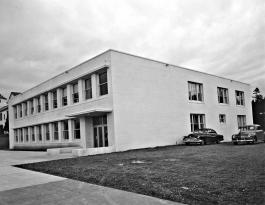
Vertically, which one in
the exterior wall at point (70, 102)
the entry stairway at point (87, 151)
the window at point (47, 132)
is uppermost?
the exterior wall at point (70, 102)

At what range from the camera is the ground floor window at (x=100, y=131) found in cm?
2229

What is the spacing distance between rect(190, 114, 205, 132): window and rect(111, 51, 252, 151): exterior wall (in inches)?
20.7

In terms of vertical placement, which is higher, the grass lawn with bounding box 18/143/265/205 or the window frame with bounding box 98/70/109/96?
the window frame with bounding box 98/70/109/96

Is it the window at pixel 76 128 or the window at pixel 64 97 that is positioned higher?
the window at pixel 64 97

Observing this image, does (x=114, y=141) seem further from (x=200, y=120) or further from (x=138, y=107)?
(x=200, y=120)

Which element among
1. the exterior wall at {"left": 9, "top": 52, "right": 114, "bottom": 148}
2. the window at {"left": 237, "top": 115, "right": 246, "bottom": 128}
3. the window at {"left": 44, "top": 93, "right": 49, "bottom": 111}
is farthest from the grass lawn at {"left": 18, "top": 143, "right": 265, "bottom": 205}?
the window at {"left": 237, "top": 115, "right": 246, "bottom": 128}

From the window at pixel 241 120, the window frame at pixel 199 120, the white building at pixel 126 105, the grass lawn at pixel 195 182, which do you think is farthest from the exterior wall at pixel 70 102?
the window at pixel 241 120

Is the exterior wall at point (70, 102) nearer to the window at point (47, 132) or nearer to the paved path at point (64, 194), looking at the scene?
the window at point (47, 132)

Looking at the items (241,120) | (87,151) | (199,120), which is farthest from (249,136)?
(241,120)

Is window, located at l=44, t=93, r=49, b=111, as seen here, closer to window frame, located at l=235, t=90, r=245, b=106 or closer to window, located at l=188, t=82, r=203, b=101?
window, located at l=188, t=82, r=203, b=101

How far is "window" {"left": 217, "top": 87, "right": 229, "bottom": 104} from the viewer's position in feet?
106

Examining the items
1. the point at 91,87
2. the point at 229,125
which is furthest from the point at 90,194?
the point at 229,125

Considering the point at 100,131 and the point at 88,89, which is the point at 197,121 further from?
the point at 88,89

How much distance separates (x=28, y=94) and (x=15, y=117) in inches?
280
